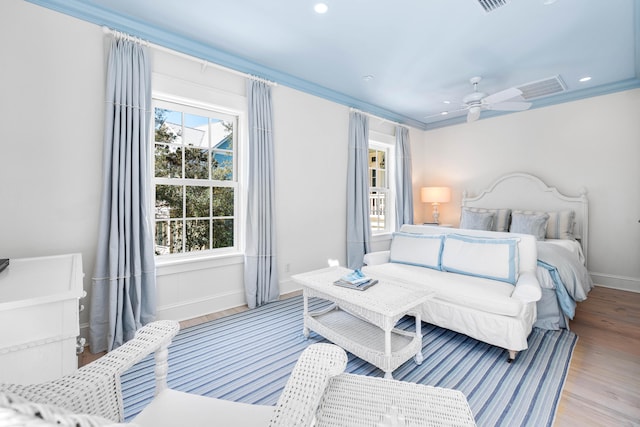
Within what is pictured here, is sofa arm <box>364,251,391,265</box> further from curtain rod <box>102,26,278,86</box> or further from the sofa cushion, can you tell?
curtain rod <box>102,26,278,86</box>

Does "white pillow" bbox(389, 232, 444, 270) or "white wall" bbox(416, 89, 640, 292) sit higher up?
"white wall" bbox(416, 89, 640, 292)

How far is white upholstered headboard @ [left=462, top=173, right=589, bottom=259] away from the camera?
3973mm

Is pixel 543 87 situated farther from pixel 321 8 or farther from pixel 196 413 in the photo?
pixel 196 413

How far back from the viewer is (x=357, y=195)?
4.28 metres

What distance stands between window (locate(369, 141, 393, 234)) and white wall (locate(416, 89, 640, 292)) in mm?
1618

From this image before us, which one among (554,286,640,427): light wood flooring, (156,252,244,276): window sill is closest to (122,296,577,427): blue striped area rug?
(554,286,640,427): light wood flooring

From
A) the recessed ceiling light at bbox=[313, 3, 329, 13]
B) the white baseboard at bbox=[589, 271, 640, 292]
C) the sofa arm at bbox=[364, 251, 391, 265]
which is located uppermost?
the recessed ceiling light at bbox=[313, 3, 329, 13]

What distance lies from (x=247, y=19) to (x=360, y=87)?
72.3 inches

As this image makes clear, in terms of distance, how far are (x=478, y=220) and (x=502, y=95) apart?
193 cm

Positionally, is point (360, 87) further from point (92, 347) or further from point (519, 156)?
point (92, 347)

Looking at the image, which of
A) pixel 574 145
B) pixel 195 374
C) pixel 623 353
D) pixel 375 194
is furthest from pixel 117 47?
pixel 574 145

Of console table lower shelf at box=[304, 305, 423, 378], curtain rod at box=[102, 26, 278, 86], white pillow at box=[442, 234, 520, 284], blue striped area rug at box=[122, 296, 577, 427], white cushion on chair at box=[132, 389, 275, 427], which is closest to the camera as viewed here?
white cushion on chair at box=[132, 389, 275, 427]

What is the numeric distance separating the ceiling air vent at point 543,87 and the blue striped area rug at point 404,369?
2921 mm

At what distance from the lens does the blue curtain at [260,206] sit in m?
3.15
